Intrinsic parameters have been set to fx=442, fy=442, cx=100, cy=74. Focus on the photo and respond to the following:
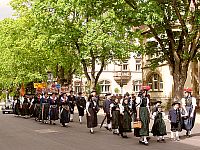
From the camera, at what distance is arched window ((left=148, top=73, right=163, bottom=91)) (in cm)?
4728

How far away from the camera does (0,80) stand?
53.8 metres

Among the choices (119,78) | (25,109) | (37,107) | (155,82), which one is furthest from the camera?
(119,78)

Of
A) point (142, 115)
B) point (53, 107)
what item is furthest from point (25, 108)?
point (142, 115)

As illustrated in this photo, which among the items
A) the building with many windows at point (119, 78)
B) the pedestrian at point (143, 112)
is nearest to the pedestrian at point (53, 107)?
the pedestrian at point (143, 112)

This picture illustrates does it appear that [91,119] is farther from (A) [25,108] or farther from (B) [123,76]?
(B) [123,76]

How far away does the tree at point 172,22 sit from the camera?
25.8 meters

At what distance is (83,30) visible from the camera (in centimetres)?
3453

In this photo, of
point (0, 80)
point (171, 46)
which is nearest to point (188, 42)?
point (171, 46)

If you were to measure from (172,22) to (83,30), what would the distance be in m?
7.81

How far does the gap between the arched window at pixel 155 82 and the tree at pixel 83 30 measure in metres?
11.6

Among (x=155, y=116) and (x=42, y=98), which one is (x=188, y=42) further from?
(x=155, y=116)

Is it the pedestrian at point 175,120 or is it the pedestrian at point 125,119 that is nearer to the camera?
the pedestrian at point 175,120

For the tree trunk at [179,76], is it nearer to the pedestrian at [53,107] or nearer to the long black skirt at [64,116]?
the pedestrian at [53,107]

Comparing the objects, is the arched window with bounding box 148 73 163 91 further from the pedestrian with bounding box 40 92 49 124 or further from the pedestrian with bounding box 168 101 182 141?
the pedestrian with bounding box 168 101 182 141
